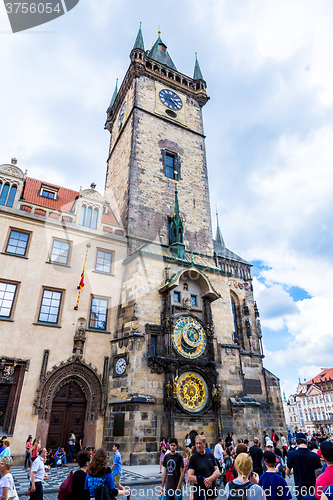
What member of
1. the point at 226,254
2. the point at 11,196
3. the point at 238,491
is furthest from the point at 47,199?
the point at 238,491

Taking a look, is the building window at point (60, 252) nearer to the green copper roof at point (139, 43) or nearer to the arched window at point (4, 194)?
the arched window at point (4, 194)

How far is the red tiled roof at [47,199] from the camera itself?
60.3 ft

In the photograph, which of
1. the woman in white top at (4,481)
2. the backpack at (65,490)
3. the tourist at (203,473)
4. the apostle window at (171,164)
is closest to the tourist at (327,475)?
the tourist at (203,473)

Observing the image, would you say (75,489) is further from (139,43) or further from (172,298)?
(139,43)

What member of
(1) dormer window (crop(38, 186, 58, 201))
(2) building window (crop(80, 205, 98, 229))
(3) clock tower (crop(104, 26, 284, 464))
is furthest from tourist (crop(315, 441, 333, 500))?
(1) dormer window (crop(38, 186, 58, 201))

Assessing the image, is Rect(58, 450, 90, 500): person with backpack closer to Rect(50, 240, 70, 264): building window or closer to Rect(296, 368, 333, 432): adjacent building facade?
Rect(50, 240, 70, 264): building window

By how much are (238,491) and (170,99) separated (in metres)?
27.2

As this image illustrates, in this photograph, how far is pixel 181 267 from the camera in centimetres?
1802

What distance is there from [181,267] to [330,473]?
14274 millimetres

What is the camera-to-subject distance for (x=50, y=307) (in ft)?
50.6

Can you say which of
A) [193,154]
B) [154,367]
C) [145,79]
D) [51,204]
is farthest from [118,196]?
[154,367]

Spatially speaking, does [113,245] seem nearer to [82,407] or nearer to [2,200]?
[2,200]

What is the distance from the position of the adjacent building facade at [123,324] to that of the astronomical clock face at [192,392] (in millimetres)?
55

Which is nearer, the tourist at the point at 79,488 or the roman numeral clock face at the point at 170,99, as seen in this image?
the tourist at the point at 79,488
